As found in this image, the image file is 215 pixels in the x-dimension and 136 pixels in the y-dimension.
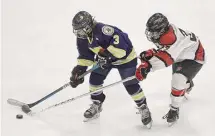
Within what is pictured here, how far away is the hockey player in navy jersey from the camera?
312 cm

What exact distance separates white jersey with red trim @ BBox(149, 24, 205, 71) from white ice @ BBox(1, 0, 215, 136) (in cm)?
59

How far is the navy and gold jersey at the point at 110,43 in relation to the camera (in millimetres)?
3129

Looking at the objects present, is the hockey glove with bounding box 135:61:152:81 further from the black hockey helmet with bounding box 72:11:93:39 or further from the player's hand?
the black hockey helmet with bounding box 72:11:93:39

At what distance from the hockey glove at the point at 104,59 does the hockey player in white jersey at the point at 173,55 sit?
0.24 meters

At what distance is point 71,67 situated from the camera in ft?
15.2

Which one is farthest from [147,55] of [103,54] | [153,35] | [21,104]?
[21,104]

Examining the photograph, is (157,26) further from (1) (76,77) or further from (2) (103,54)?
(1) (76,77)

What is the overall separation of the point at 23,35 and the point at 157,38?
2.58 meters

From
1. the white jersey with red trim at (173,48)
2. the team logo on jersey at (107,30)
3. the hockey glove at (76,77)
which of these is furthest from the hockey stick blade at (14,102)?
the white jersey with red trim at (173,48)

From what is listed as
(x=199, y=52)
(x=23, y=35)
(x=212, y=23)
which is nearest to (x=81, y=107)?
(x=199, y=52)

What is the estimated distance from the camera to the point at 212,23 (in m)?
5.51

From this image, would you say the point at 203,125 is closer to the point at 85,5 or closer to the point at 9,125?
the point at 9,125

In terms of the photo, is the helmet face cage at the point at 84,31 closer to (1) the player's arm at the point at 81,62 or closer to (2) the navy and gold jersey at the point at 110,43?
(2) the navy and gold jersey at the point at 110,43

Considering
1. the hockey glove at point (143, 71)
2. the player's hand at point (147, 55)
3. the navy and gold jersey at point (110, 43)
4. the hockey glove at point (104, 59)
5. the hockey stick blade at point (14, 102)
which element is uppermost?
the navy and gold jersey at point (110, 43)
